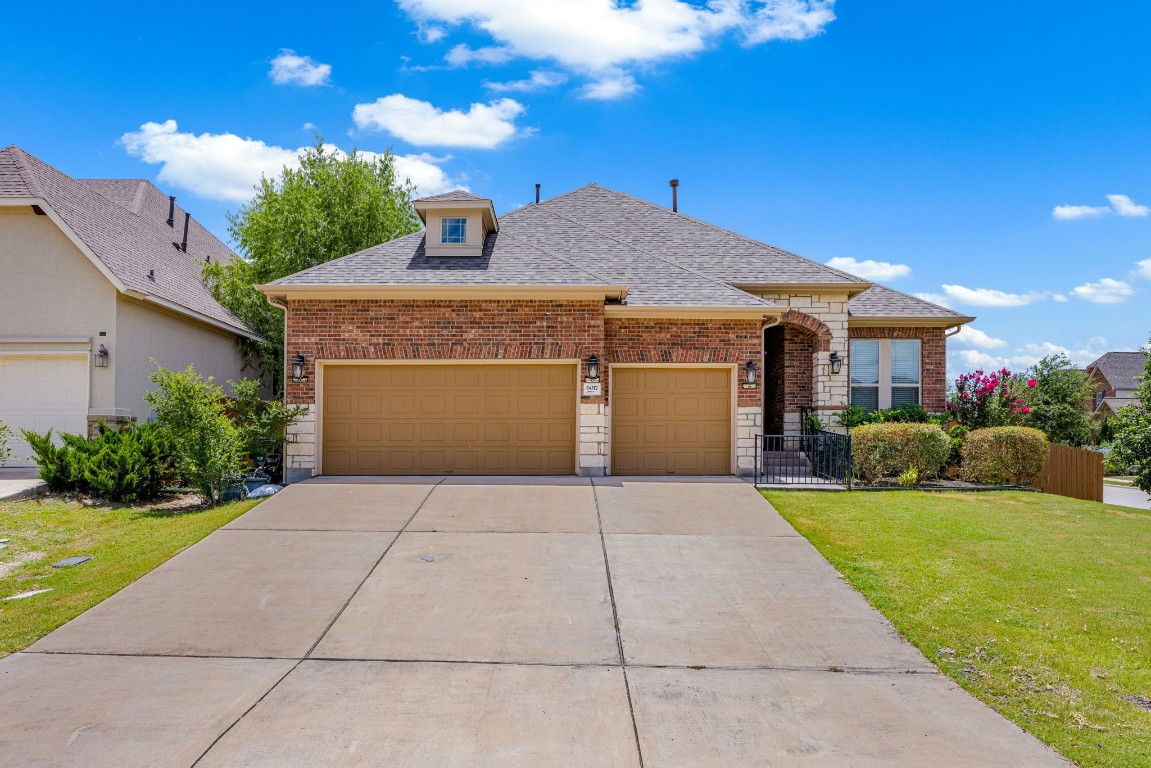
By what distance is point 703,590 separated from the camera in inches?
294

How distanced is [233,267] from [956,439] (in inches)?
797

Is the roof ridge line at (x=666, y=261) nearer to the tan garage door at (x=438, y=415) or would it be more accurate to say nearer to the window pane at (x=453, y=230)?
the tan garage door at (x=438, y=415)

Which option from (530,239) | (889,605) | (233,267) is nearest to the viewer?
(889,605)

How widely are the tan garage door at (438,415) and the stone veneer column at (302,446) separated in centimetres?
28

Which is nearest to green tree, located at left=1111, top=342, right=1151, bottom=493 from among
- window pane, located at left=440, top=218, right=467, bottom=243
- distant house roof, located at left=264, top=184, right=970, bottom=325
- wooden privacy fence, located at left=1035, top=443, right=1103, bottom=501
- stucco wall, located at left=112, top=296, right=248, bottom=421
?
wooden privacy fence, located at left=1035, top=443, right=1103, bottom=501

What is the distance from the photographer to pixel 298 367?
12875 mm

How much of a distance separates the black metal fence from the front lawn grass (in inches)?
39.6

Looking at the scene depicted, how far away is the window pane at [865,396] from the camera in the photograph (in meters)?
16.5

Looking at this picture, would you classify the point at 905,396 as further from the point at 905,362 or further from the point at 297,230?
the point at 297,230

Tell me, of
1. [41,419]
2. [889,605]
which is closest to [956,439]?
[889,605]

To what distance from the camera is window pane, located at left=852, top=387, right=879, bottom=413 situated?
54.1 feet

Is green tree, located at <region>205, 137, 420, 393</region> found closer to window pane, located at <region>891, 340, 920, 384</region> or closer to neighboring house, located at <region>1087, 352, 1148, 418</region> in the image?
window pane, located at <region>891, 340, 920, 384</region>

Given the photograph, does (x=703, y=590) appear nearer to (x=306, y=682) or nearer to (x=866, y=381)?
(x=306, y=682)

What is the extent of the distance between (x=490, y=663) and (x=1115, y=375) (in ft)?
188
